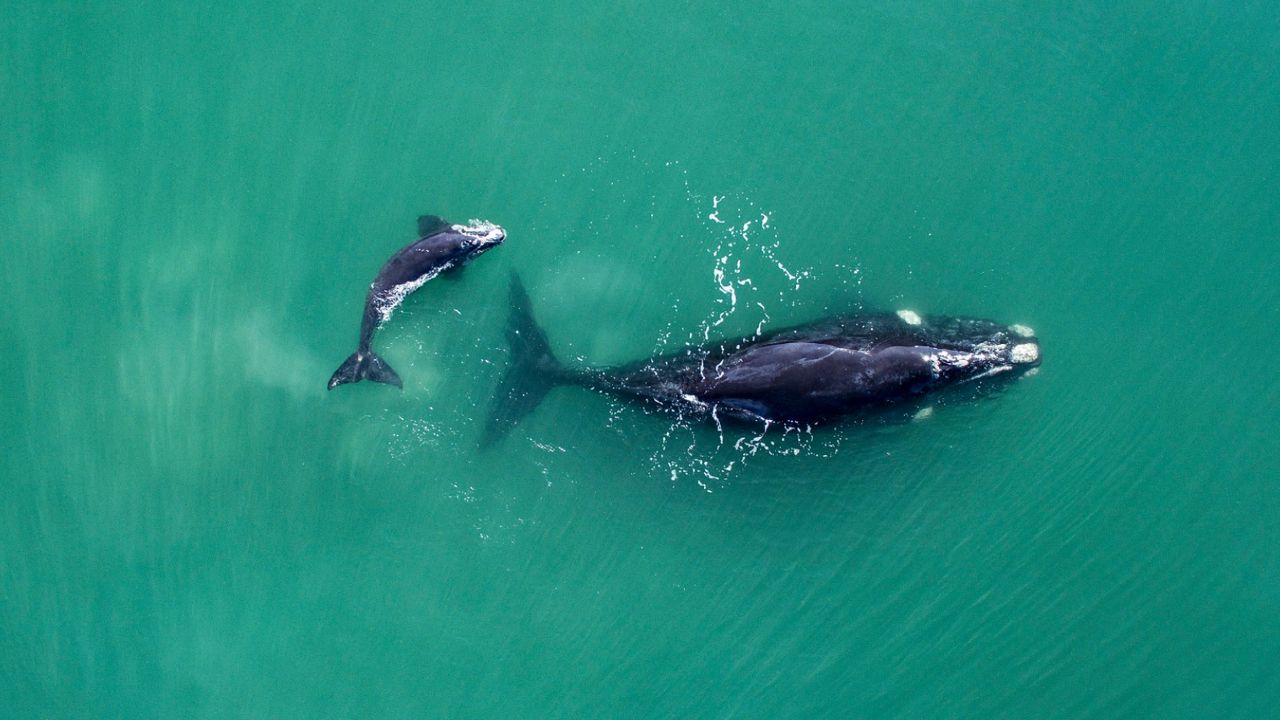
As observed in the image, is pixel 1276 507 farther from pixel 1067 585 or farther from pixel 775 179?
pixel 775 179

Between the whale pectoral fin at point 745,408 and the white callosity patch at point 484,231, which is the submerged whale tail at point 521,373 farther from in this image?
the whale pectoral fin at point 745,408

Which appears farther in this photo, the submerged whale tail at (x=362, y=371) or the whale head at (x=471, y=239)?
the submerged whale tail at (x=362, y=371)

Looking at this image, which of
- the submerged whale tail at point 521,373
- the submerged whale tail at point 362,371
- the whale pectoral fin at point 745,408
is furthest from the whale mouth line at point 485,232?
the whale pectoral fin at point 745,408

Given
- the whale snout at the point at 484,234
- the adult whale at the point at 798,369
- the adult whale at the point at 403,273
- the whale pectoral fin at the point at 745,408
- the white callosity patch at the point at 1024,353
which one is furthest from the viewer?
the whale snout at the point at 484,234

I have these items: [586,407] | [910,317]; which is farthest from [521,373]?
[910,317]

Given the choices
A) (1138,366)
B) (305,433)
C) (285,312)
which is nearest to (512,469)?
(305,433)

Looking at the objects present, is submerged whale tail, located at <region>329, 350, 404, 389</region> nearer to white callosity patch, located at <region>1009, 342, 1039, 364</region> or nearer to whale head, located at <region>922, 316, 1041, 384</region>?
whale head, located at <region>922, 316, 1041, 384</region>
